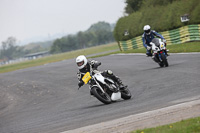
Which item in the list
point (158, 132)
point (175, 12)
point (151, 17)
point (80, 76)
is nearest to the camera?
point (158, 132)

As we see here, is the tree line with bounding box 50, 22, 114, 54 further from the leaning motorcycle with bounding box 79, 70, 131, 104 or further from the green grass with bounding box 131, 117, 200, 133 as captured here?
the green grass with bounding box 131, 117, 200, 133

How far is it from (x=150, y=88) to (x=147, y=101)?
257cm

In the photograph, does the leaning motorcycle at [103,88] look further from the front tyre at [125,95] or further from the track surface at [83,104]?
the track surface at [83,104]

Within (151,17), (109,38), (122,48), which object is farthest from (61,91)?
(109,38)

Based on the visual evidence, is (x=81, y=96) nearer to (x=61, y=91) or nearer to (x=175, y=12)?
(x=61, y=91)

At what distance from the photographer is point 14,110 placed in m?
13.8

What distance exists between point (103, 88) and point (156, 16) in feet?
88.7

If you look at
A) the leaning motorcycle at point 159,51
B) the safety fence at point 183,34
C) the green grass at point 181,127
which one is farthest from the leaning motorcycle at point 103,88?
the safety fence at point 183,34

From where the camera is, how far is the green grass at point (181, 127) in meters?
5.72

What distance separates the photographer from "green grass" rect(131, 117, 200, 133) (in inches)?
225

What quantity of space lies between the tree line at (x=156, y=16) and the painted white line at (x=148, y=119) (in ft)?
69.6


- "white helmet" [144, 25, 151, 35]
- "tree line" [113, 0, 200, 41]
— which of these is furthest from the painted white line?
"tree line" [113, 0, 200, 41]

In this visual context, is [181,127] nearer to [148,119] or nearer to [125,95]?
[148,119]

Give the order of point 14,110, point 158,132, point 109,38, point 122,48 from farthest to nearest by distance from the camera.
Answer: point 109,38 → point 122,48 → point 14,110 → point 158,132
